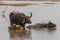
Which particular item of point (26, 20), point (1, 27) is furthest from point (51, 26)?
point (1, 27)

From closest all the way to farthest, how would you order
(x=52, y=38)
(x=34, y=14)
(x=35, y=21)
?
1. (x=52, y=38)
2. (x=35, y=21)
3. (x=34, y=14)

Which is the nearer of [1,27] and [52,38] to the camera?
[52,38]

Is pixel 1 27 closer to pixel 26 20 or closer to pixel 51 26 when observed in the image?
pixel 26 20

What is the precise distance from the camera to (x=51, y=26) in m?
1.00

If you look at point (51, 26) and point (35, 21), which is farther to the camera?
point (35, 21)

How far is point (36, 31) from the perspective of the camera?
0.95 meters

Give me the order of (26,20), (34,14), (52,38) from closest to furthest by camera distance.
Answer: (52,38) < (26,20) < (34,14)

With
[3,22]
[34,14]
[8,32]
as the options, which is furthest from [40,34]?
[34,14]

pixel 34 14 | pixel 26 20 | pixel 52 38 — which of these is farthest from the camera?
pixel 34 14

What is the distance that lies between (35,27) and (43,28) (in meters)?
0.05

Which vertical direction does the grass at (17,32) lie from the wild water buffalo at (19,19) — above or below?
below

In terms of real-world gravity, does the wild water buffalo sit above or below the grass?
above

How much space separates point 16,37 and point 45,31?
0.59 feet

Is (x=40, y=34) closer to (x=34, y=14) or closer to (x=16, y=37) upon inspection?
(x=16, y=37)
